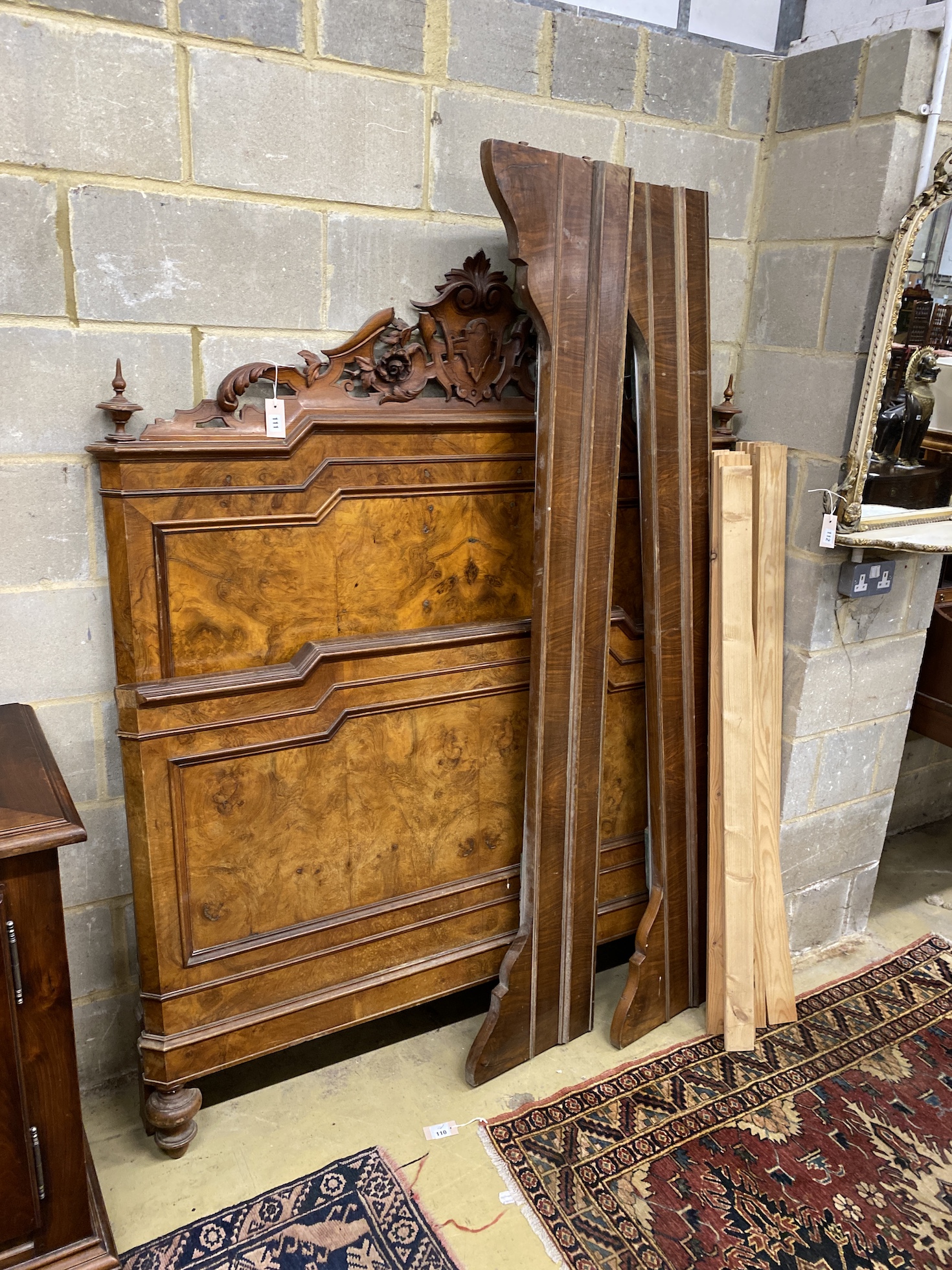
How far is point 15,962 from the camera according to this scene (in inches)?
54.4

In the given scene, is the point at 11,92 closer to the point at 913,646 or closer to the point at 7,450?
the point at 7,450

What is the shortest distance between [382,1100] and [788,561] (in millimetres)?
1569

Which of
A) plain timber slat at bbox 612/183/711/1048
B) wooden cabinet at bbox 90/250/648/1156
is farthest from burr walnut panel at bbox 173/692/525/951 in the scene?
plain timber slat at bbox 612/183/711/1048

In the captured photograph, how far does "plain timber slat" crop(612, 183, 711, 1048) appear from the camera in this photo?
1.93m

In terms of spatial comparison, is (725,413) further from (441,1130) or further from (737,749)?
(441,1130)

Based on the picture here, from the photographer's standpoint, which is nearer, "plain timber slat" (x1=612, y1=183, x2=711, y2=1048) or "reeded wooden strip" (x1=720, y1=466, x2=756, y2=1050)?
"plain timber slat" (x1=612, y1=183, x2=711, y2=1048)

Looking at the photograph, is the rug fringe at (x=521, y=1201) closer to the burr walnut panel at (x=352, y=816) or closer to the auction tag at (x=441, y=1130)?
the auction tag at (x=441, y=1130)

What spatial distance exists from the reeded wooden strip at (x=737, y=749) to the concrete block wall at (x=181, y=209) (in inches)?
30.5

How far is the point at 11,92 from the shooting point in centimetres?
144

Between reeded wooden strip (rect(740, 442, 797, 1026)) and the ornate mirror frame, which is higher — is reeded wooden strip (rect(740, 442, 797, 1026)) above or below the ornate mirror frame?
below

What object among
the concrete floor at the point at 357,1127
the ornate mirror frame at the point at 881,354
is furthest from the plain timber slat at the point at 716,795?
the ornate mirror frame at the point at 881,354

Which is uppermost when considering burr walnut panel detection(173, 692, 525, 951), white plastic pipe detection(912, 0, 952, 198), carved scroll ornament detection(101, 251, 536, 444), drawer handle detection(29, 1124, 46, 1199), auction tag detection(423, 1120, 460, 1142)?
white plastic pipe detection(912, 0, 952, 198)

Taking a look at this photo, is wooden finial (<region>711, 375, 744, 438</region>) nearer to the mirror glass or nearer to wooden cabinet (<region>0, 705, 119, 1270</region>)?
the mirror glass

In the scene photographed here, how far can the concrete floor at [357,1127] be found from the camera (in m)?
1.71
